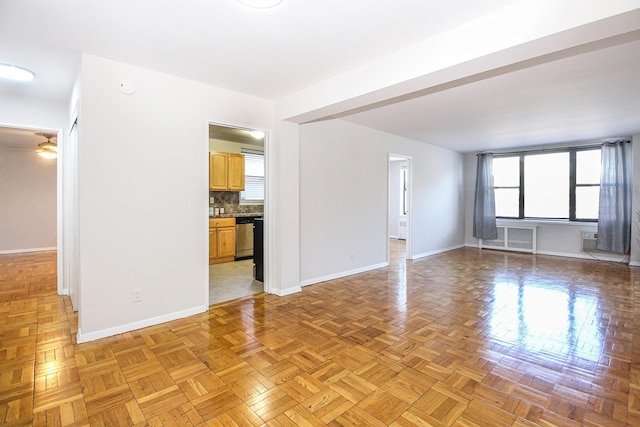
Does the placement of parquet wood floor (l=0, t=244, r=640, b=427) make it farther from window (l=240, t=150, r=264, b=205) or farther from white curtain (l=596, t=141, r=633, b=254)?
window (l=240, t=150, r=264, b=205)

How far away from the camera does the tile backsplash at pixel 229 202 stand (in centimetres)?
652

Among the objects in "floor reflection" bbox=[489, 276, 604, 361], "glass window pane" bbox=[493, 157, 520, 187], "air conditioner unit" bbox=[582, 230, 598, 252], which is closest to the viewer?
"floor reflection" bbox=[489, 276, 604, 361]

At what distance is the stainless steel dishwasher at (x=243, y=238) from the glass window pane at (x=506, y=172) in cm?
577

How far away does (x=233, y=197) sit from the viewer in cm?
674

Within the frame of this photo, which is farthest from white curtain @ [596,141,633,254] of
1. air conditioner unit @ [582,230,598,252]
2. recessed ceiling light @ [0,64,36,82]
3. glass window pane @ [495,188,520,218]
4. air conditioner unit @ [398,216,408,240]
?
recessed ceiling light @ [0,64,36,82]

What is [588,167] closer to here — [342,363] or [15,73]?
[342,363]

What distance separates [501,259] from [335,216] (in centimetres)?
389

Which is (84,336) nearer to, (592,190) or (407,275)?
(407,275)

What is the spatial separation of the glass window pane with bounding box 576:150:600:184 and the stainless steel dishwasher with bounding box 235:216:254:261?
681 centimetres

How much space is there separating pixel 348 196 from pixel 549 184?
4936 mm

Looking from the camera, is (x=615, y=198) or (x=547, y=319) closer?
(x=547, y=319)

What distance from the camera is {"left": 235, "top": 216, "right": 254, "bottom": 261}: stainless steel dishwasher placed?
636 cm

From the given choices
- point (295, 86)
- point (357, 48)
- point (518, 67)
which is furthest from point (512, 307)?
point (295, 86)

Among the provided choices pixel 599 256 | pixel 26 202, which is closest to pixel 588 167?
pixel 599 256
